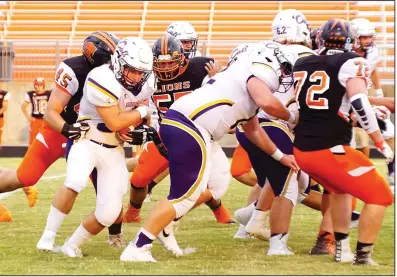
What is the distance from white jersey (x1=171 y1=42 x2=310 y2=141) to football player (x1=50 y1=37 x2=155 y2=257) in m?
0.35

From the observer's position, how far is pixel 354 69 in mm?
4875

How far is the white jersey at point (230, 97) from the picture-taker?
505cm

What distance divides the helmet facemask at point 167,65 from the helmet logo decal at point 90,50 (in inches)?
15.8

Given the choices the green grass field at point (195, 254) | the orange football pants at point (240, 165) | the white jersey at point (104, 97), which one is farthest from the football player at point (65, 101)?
the orange football pants at point (240, 165)

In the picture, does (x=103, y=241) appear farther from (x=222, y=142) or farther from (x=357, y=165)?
(x=222, y=142)

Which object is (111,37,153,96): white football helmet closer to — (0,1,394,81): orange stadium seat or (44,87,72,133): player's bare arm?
(44,87,72,133): player's bare arm

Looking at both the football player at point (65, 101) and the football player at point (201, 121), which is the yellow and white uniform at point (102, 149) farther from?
the football player at point (201, 121)

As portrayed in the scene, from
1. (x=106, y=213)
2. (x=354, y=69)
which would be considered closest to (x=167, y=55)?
(x=106, y=213)

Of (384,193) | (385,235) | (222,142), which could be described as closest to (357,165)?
(384,193)

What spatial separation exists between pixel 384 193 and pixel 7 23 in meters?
17.9

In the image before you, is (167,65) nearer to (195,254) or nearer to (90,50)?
(90,50)

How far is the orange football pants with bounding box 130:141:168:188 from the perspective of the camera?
6.78 metres

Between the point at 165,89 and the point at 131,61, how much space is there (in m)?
1.12

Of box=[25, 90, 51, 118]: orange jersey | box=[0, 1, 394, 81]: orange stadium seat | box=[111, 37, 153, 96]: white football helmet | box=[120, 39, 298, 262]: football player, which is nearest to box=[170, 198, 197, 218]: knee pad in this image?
box=[120, 39, 298, 262]: football player
